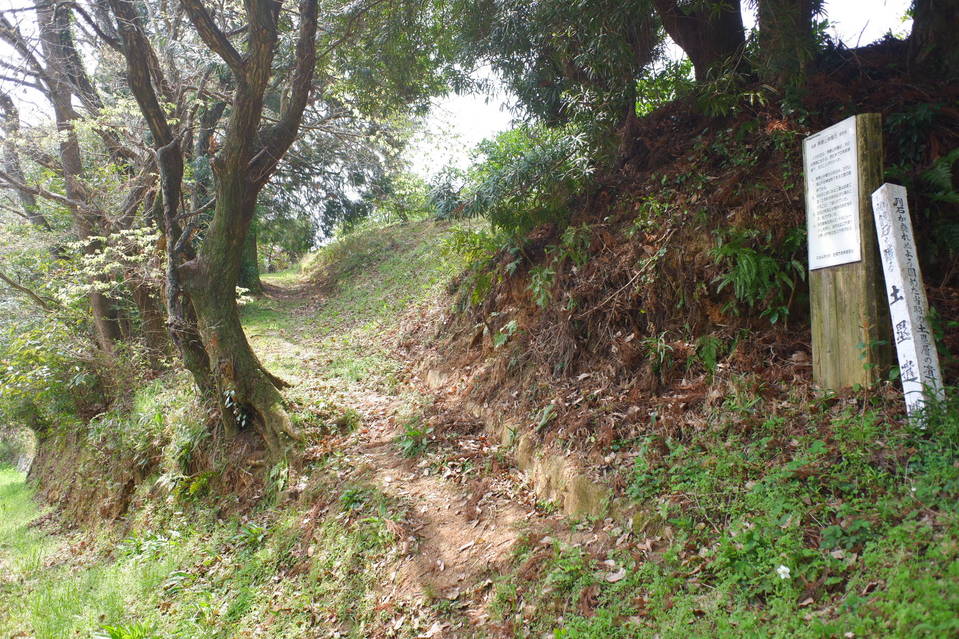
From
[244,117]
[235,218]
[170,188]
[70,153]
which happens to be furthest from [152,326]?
[244,117]

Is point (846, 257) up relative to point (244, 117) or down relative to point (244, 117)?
down

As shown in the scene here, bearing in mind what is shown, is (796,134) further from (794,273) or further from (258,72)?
(258,72)

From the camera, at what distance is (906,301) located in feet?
11.8

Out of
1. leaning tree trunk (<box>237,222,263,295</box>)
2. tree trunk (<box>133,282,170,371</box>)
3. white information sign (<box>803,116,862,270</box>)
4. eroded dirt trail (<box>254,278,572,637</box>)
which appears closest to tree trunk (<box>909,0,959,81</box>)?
white information sign (<box>803,116,862,270</box>)

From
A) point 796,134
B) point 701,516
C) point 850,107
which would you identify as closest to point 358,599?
point 701,516

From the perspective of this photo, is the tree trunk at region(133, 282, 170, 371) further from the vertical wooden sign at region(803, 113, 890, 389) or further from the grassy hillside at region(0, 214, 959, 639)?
the vertical wooden sign at region(803, 113, 890, 389)

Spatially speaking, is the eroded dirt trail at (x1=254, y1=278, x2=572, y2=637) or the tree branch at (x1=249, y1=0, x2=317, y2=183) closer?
the eroded dirt trail at (x1=254, y1=278, x2=572, y2=637)

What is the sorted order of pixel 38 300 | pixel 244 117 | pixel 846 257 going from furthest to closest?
pixel 38 300 → pixel 244 117 → pixel 846 257

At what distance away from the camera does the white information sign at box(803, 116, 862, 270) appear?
13.3ft

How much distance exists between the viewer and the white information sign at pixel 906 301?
3498 mm

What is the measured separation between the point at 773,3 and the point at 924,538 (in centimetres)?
506

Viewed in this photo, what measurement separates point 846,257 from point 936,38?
12.0 feet

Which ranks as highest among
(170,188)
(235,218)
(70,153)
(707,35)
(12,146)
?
(12,146)

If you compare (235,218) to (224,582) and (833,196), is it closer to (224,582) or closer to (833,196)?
(224,582)
